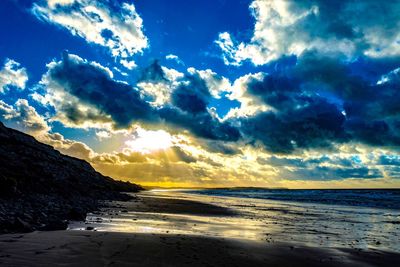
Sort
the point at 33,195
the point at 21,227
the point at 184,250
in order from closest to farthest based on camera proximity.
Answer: the point at 184,250 → the point at 21,227 → the point at 33,195

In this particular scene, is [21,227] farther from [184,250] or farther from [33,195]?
[33,195]

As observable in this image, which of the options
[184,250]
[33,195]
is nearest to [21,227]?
[184,250]

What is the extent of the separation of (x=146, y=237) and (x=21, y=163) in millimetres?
27974

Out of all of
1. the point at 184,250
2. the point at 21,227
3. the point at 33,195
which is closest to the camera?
the point at 184,250

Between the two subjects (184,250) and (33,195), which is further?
(33,195)

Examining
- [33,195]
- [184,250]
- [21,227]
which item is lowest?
[184,250]

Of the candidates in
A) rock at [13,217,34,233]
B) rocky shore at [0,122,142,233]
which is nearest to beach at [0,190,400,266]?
rock at [13,217,34,233]

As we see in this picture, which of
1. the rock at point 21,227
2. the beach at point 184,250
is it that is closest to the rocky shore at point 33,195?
the rock at point 21,227

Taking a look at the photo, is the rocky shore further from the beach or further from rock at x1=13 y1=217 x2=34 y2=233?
the beach

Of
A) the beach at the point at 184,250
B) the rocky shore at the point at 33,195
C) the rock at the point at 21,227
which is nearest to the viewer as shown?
the beach at the point at 184,250

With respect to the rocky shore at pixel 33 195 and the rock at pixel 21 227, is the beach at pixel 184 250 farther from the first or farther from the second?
the rocky shore at pixel 33 195

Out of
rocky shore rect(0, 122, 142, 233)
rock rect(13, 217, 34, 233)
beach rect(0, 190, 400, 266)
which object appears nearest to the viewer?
beach rect(0, 190, 400, 266)

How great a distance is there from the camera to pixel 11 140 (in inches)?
1828

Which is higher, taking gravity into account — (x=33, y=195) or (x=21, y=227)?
(x=33, y=195)
